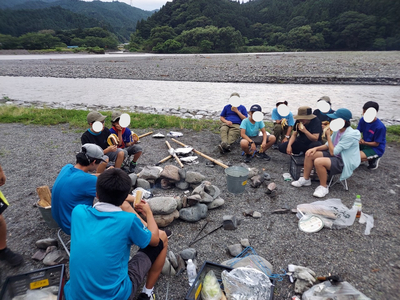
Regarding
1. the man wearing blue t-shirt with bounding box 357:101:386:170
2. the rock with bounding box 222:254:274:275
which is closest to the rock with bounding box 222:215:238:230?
the rock with bounding box 222:254:274:275

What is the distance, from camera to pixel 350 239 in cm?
331

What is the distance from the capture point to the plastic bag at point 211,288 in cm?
235

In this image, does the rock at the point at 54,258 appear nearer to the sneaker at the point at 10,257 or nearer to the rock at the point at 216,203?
the sneaker at the point at 10,257

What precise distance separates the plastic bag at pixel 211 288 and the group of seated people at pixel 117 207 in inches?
18.8

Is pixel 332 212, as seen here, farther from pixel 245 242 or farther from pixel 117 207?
pixel 117 207

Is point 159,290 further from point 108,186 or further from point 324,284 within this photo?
point 324,284

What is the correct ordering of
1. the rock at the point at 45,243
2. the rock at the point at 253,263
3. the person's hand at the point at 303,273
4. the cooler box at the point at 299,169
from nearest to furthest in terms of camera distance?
the person's hand at the point at 303,273
the rock at the point at 253,263
the rock at the point at 45,243
the cooler box at the point at 299,169

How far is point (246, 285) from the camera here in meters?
2.35

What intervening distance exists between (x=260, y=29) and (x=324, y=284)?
3564 inches

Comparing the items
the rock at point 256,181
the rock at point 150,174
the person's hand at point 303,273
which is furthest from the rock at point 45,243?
the rock at point 256,181

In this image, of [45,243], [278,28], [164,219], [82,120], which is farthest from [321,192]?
[278,28]

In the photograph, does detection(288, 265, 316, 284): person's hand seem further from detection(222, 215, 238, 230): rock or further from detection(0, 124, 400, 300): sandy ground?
detection(222, 215, 238, 230): rock

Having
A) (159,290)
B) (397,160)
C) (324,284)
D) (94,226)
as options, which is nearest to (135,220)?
(94,226)

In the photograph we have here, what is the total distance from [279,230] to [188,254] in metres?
1.37
